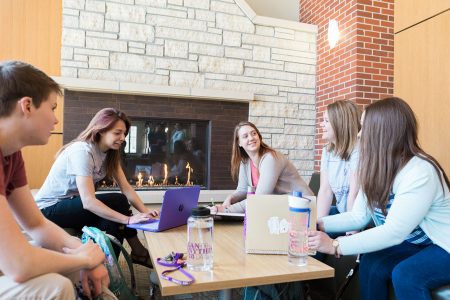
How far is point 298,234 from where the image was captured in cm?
109

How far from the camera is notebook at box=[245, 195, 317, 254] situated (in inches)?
44.8

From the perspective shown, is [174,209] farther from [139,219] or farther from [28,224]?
[28,224]

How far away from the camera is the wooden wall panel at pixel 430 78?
2.16 m

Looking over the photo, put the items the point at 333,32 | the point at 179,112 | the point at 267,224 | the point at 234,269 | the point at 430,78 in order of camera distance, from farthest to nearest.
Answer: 1. the point at 333,32
2. the point at 179,112
3. the point at 430,78
4. the point at 267,224
5. the point at 234,269

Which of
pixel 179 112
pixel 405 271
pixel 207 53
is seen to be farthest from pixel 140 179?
pixel 405 271

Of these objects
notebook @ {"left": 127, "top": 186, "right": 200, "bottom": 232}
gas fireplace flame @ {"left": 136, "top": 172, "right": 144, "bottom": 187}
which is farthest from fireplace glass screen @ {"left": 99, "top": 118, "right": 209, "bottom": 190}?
notebook @ {"left": 127, "top": 186, "right": 200, "bottom": 232}

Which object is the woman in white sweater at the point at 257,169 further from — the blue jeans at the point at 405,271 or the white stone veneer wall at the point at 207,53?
the white stone veneer wall at the point at 207,53

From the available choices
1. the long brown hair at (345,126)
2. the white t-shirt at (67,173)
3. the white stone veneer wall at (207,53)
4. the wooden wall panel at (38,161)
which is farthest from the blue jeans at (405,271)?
the wooden wall panel at (38,161)

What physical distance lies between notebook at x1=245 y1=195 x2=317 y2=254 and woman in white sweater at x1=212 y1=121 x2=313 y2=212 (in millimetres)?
663

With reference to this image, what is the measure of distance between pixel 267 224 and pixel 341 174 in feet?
3.67

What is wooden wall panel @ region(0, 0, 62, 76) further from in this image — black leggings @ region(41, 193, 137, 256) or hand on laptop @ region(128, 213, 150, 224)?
hand on laptop @ region(128, 213, 150, 224)

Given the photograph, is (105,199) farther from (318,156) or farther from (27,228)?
(318,156)

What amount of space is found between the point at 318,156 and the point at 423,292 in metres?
2.89

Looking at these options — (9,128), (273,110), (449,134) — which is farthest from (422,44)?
(9,128)
